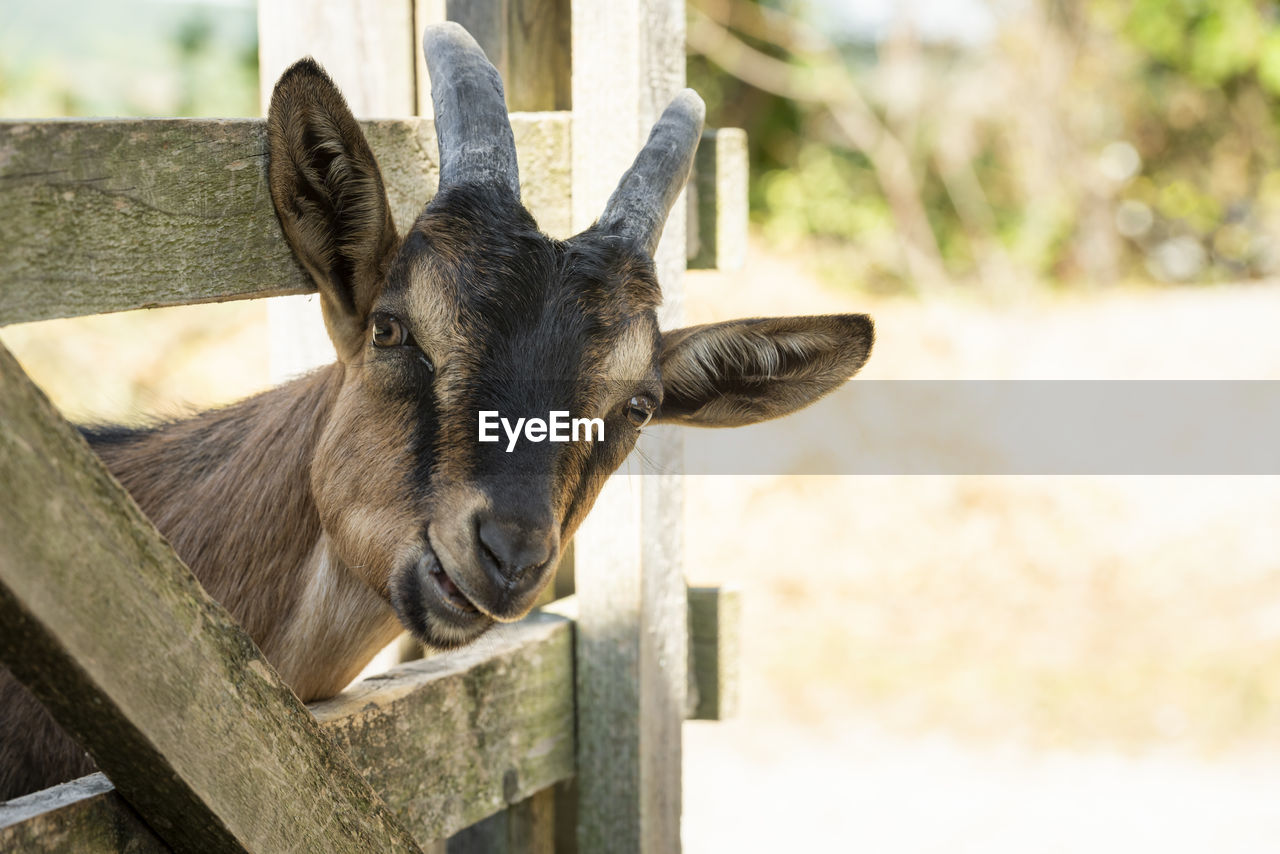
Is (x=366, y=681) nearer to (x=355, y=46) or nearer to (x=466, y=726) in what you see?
(x=466, y=726)

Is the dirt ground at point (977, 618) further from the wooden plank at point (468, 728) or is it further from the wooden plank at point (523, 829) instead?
the wooden plank at point (468, 728)

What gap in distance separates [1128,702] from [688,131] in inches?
222

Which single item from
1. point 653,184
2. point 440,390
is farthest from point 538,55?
point 440,390

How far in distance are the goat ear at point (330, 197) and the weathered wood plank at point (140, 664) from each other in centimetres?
76

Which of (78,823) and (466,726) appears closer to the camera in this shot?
(78,823)

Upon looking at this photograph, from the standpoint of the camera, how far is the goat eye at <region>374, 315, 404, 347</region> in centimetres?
234

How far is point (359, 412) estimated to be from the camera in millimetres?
2396

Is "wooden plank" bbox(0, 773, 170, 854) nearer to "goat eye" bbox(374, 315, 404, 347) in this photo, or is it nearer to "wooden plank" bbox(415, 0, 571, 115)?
"goat eye" bbox(374, 315, 404, 347)

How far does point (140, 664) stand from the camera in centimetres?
159

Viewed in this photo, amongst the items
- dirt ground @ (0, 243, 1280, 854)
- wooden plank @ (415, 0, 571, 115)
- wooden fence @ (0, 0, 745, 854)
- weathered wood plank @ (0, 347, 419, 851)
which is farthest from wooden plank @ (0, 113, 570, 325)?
dirt ground @ (0, 243, 1280, 854)

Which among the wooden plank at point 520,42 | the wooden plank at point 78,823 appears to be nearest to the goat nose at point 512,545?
the wooden plank at point 78,823

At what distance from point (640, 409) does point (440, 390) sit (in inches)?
16.4

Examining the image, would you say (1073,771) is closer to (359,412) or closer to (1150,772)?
(1150,772)

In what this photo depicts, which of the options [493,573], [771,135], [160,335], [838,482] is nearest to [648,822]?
[493,573]
